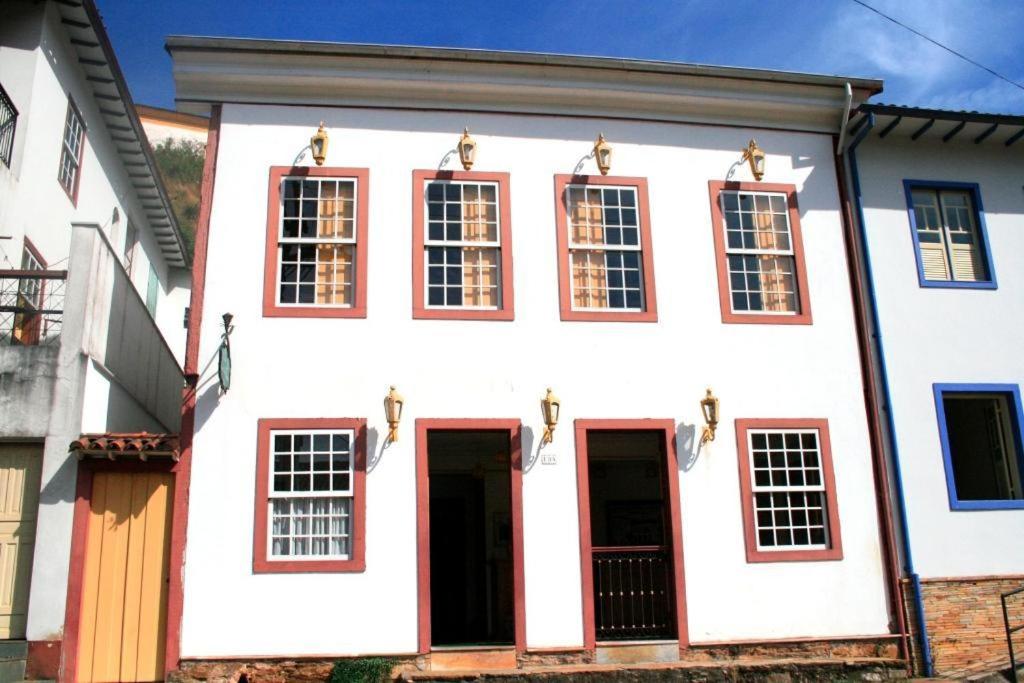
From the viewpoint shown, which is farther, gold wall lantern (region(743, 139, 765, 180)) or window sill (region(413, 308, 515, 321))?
gold wall lantern (region(743, 139, 765, 180))

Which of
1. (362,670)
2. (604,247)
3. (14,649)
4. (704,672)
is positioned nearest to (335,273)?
(604,247)

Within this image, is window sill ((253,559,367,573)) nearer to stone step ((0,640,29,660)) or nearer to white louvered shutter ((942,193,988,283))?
stone step ((0,640,29,660))

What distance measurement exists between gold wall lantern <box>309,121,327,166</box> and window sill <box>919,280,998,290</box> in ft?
27.7

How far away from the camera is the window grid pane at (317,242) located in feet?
37.9

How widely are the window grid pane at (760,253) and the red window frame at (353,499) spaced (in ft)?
17.6

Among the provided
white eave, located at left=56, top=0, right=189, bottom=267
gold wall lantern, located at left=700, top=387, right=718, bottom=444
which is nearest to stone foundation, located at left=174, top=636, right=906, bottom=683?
gold wall lantern, located at left=700, top=387, right=718, bottom=444

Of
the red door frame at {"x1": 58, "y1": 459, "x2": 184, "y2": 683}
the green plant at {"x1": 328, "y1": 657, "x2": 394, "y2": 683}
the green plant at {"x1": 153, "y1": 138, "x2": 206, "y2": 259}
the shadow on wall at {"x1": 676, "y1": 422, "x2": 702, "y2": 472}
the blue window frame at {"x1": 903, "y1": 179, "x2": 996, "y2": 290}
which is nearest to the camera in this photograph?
the red door frame at {"x1": 58, "y1": 459, "x2": 184, "y2": 683}

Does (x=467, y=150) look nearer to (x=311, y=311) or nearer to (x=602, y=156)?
(x=602, y=156)

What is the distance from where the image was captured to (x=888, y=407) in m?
12.2

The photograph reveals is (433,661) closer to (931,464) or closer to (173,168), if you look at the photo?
(931,464)

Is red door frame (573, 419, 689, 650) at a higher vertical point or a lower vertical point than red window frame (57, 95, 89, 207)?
lower

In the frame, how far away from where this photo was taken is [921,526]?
39.3ft

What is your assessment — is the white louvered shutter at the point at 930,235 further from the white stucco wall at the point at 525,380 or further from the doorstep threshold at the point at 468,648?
the doorstep threshold at the point at 468,648

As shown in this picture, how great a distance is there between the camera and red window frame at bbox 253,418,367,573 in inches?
415
